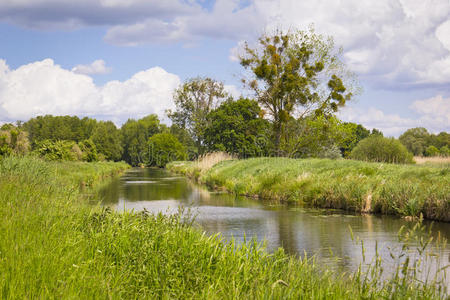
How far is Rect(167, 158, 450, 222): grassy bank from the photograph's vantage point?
13211 millimetres

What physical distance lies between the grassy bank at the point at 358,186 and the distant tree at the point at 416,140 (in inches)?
2264

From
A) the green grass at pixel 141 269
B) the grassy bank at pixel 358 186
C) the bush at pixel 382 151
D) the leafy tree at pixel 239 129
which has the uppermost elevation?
the leafy tree at pixel 239 129

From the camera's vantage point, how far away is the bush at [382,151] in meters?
34.7

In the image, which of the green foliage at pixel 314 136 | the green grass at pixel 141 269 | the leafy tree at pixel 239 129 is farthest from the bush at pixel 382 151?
the green grass at pixel 141 269

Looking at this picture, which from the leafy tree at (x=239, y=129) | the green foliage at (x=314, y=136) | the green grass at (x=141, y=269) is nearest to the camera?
the green grass at (x=141, y=269)

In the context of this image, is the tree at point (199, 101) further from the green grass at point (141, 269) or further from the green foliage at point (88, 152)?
the green grass at point (141, 269)

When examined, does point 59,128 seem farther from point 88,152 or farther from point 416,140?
point 416,140

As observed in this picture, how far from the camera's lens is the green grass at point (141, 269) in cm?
412

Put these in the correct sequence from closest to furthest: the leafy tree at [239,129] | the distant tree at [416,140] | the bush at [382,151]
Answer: the bush at [382,151] < the leafy tree at [239,129] < the distant tree at [416,140]

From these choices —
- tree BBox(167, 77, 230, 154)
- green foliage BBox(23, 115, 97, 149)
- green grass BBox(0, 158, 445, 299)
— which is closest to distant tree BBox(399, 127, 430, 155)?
tree BBox(167, 77, 230, 154)

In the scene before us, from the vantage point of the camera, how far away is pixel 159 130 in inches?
4247

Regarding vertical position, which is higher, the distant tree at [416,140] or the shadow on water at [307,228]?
the distant tree at [416,140]

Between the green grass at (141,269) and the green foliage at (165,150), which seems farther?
the green foliage at (165,150)

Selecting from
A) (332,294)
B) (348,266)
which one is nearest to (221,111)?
(348,266)
